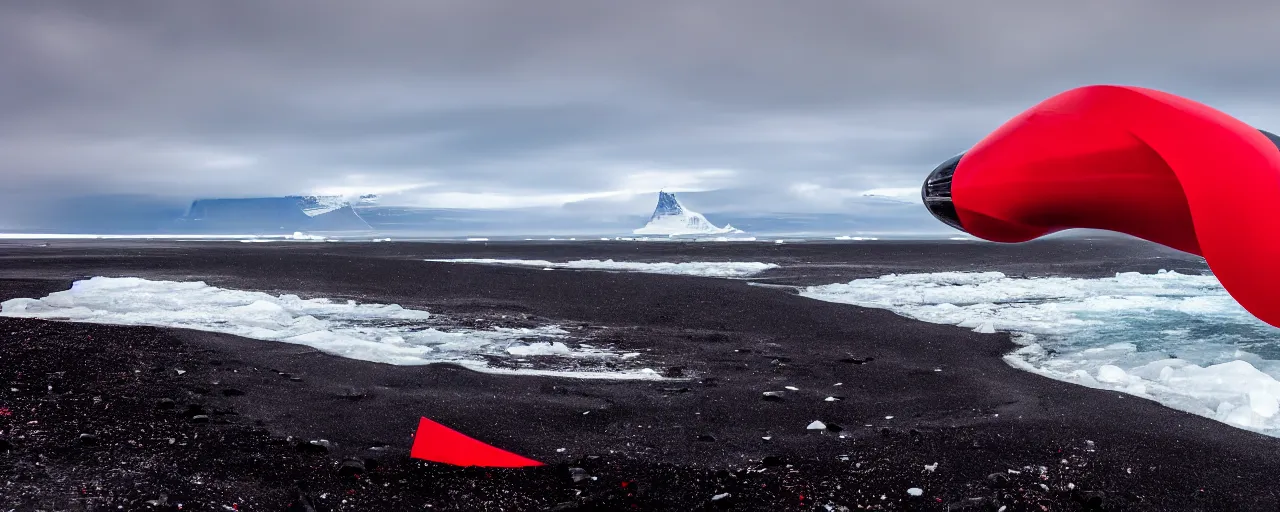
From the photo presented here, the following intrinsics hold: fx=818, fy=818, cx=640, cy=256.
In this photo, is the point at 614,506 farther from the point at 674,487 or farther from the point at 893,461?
the point at 893,461

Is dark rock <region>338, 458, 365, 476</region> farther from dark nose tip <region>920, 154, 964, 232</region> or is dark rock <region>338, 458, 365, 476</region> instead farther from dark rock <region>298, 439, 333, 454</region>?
dark nose tip <region>920, 154, 964, 232</region>

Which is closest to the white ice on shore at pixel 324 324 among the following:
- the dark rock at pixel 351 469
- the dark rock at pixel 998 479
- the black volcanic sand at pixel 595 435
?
the black volcanic sand at pixel 595 435

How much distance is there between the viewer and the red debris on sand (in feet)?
14.3

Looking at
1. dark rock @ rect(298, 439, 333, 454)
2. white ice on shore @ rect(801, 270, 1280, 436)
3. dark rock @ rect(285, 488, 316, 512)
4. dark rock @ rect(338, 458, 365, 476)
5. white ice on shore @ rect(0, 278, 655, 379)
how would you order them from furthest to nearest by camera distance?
white ice on shore @ rect(0, 278, 655, 379) → white ice on shore @ rect(801, 270, 1280, 436) → dark rock @ rect(298, 439, 333, 454) → dark rock @ rect(338, 458, 365, 476) → dark rock @ rect(285, 488, 316, 512)

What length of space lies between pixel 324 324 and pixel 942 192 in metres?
8.87

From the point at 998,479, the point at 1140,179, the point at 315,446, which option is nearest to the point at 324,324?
the point at 315,446

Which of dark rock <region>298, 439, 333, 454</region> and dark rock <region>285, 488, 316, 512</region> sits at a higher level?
dark rock <region>298, 439, 333, 454</region>

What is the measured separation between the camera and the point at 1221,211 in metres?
2.18

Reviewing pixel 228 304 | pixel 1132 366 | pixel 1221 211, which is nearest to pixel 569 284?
pixel 228 304

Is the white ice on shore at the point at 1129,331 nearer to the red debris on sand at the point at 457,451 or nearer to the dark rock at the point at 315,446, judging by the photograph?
the red debris on sand at the point at 457,451

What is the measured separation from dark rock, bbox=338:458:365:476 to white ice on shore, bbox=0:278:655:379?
294cm

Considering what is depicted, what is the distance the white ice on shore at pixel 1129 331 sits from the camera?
641 centimetres

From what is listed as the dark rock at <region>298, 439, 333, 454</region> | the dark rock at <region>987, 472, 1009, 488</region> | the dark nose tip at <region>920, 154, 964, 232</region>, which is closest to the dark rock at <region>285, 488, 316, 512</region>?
the dark rock at <region>298, 439, 333, 454</region>

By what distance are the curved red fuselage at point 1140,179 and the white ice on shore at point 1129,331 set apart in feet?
13.4
